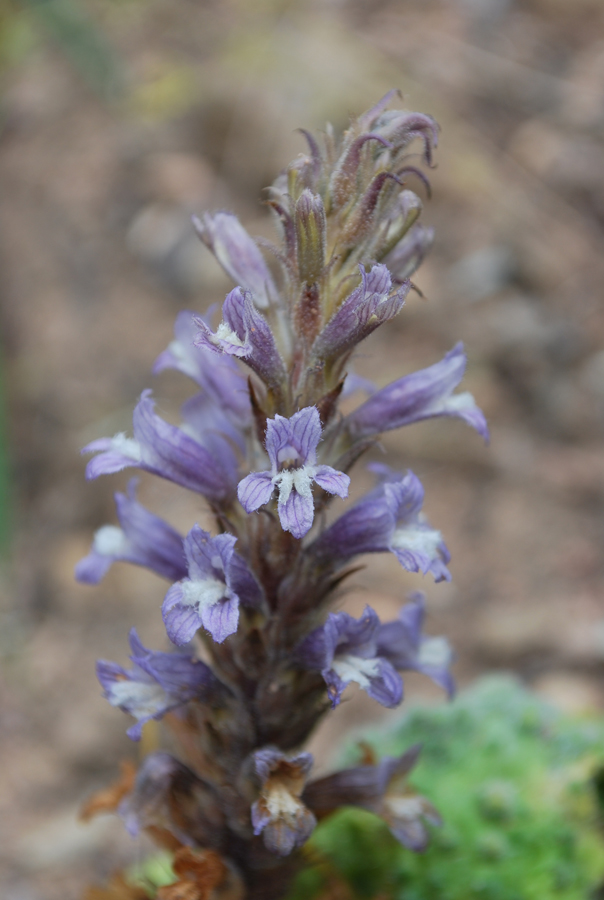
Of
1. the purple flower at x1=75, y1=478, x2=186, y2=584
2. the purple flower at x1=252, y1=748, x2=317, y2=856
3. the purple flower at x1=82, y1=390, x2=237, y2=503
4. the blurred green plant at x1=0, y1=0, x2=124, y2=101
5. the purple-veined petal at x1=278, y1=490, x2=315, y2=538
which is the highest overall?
the blurred green plant at x1=0, y1=0, x2=124, y2=101

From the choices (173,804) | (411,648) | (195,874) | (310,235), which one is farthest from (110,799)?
(310,235)

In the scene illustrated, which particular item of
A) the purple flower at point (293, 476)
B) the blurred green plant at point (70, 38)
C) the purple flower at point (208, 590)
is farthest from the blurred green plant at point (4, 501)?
the purple flower at point (293, 476)

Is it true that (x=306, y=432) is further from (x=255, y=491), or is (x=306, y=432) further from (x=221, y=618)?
(x=221, y=618)

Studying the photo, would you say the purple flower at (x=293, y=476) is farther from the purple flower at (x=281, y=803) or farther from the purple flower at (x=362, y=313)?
the purple flower at (x=281, y=803)

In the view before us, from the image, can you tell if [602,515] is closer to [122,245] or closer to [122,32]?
[122,245]

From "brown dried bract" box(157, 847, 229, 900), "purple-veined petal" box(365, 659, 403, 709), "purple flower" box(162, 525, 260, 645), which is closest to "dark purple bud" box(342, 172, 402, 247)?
"purple flower" box(162, 525, 260, 645)

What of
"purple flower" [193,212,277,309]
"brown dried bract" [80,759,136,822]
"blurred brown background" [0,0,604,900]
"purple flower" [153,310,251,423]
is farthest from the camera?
"blurred brown background" [0,0,604,900]

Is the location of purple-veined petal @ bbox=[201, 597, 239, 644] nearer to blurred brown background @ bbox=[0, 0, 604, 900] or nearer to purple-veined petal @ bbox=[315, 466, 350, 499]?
purple-veined petal @ bbox=[315, 466, 350, 499]
